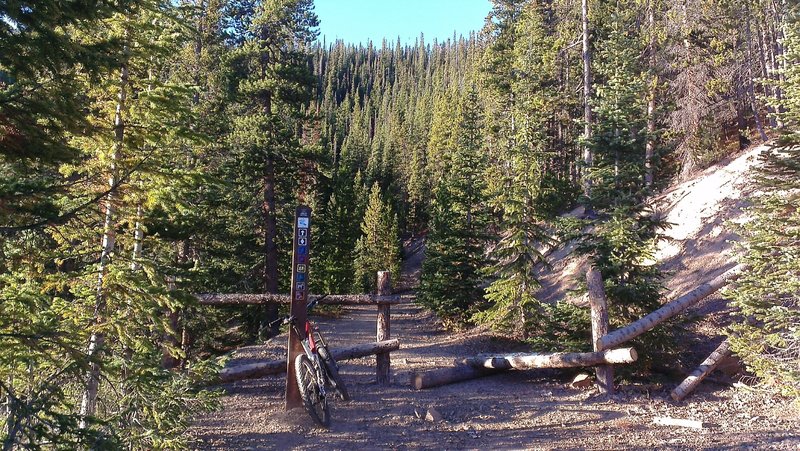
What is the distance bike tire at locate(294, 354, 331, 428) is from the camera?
7648mm

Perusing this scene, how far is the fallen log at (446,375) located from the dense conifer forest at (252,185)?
148 cm

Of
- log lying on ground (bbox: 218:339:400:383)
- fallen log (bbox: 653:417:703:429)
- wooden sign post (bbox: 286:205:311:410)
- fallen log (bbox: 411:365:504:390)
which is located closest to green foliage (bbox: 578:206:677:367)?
fallen log (bbox: 653:417:703:429)

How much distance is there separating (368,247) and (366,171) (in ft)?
80.9

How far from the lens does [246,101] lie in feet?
55.9

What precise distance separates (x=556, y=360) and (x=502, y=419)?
82.3 inches

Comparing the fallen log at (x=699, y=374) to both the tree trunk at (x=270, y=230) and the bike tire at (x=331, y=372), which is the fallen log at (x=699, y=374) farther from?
the tree trunk at (x=270, y=230)

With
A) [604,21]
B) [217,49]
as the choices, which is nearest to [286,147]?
[217,49]

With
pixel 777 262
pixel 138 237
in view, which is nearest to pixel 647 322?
pixel 777 262

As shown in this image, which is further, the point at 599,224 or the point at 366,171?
the point at 366,171

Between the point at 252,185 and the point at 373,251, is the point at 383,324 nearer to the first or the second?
the point at 252,185

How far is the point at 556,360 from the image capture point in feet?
32.3

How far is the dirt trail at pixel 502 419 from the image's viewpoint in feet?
23.5

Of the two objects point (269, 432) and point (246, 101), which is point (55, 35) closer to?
point (269, 432)

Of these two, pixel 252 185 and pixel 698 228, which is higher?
pixel 252 185
